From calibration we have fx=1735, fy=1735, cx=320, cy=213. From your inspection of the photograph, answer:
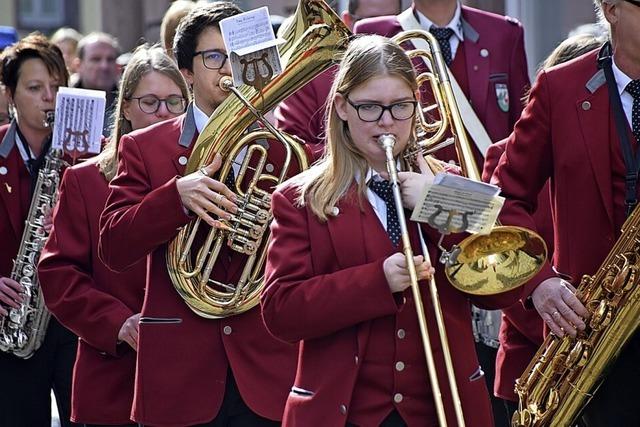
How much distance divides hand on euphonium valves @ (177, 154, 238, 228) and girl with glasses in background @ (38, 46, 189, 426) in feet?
2.67

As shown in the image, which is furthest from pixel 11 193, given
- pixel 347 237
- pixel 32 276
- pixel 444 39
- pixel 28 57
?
pixel 347 237

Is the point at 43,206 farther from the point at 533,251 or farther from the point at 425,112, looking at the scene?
the point at 533,251

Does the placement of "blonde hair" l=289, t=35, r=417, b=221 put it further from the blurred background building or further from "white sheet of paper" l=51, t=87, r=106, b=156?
"white sheet of paper" l=51, t=87, r=106, b=156

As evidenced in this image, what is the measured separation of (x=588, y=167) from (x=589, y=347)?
566mm

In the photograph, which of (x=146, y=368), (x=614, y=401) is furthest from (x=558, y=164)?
(x=146, y=368)

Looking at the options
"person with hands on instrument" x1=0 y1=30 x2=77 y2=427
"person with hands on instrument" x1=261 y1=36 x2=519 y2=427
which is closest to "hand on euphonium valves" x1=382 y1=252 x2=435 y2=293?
"person with hands on instrument" x1=261 y1=36 x2=519 y2=427

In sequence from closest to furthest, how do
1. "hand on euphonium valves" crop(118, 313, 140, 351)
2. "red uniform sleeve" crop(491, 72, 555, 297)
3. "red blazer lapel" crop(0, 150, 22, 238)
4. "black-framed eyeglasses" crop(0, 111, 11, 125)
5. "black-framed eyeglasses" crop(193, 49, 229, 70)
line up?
"red uniform sleeve" crop(491, 72, 555, 297)
"black-framed eyeglasses" crop(193, 49, 229, 70)
"hand on euphonium valves" crop(118, 313, 140, 351)
"red blazer lapel" crop(0, 150, 22, 238)
"black-framed eyeglasses" crop(0, 111, 11, 125)

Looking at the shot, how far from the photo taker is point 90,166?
6758mm

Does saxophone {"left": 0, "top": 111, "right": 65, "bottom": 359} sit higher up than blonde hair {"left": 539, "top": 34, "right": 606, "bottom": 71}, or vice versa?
blonde hair {"left": 539, "top": 34, "right": 606, "bottom": 71}

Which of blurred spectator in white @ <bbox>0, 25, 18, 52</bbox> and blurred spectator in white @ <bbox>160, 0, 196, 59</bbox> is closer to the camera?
blurred spectator in white @ <bbox>160, 0, 196, 59</bbox>

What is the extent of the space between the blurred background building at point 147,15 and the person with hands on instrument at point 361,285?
1.22m

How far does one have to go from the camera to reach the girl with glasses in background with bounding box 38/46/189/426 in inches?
254

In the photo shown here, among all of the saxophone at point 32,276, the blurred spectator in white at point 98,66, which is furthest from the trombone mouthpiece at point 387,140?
the blurred spectator in white at point 98,66

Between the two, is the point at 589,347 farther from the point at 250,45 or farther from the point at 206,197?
the point at 250,45
